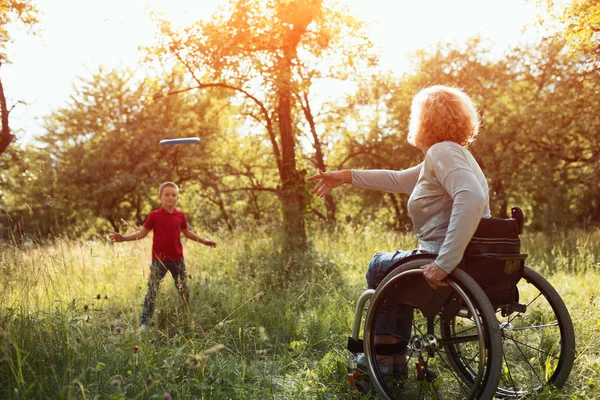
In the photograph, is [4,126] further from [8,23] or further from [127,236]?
[127,236]

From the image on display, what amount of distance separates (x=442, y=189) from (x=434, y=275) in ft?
1.46

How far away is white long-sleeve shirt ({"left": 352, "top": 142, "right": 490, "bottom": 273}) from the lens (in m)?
2.27

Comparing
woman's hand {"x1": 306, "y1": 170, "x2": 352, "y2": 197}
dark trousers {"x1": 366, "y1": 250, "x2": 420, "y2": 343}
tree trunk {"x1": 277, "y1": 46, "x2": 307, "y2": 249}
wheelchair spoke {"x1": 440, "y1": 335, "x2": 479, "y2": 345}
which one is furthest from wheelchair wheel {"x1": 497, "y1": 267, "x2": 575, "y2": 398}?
tree trunk {"x1": 277, "y1": 46, "x2": 307, "y2": 249}

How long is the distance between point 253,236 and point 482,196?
19.1ft

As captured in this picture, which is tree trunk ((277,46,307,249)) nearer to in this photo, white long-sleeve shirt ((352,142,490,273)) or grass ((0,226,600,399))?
grass ((0,226,600,399))

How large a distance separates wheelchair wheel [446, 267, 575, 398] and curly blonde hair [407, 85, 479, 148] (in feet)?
2.64

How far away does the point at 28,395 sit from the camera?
96.3 inches

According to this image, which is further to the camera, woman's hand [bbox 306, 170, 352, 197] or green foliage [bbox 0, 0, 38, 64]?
green foliage [bbox 0, 0, 38, 64]

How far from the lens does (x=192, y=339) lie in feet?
10.4

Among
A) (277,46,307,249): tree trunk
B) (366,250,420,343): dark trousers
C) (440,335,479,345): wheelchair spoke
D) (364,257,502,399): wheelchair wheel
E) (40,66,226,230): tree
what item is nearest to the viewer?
(364,257,502,399): wheelchair wheel

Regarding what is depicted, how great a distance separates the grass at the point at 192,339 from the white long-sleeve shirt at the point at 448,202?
105 cm

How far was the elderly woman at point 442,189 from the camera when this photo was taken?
2.27 m

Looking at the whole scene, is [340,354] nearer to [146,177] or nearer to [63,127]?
[146,177]

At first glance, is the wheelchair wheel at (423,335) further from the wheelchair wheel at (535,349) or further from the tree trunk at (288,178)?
the tree trunk at (288,178)
